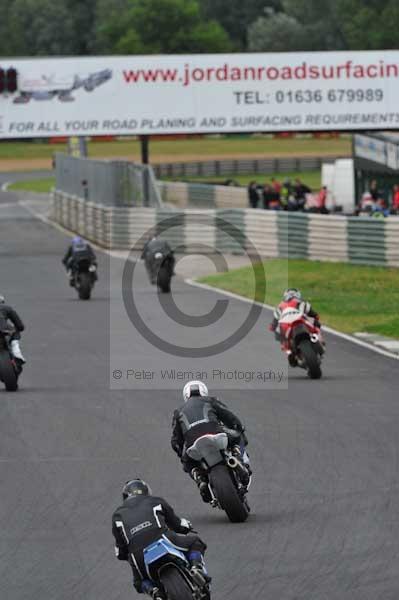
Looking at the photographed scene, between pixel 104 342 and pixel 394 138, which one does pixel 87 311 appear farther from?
pixel 394 138

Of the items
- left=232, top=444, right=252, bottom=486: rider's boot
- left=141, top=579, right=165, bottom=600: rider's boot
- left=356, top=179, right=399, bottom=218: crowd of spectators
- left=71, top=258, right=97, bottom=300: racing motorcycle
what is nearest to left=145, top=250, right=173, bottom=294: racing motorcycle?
left=71, top=258, right=97, bottom=300: racing motorcycle

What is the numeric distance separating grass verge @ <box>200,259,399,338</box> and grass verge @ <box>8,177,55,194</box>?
43069 millimetres

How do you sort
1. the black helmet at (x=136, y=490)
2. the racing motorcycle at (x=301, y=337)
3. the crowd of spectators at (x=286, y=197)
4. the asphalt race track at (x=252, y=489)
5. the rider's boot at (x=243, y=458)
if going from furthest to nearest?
the crowd of spectators at (x=286, y=197), the racing motorcycle at (x=301, y=337), the rider's boot at (x=243, y=458), the asphalt race track at (x=252, y=489), the black helmet at (x=136, y=490)

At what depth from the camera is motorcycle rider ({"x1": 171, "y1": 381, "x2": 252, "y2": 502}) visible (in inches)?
486

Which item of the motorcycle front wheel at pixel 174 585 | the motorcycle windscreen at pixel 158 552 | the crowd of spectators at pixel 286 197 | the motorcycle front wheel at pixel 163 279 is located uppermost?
the crowd of spectators at pixel 286 197

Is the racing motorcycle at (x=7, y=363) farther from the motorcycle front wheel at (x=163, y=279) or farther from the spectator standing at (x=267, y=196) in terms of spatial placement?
the spectator standing at (x=267, y=196)

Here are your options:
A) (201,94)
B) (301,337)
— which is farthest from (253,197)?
(301,337)

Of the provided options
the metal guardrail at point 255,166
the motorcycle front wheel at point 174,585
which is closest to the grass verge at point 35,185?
the metal guardrail at point 255,166

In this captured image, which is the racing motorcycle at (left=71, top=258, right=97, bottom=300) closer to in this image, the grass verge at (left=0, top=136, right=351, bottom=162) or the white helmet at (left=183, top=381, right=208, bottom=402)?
the white helmet at (left=183, top=381, right=208, bottom=402)

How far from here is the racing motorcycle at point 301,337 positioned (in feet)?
63.5

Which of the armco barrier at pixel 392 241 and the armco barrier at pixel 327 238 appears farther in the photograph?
the armco barrier at pixel 327 238

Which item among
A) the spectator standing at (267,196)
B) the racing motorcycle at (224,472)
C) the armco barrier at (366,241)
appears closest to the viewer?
the racing motorcycle at (224,472)

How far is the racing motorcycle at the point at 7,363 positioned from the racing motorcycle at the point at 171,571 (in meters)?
10.0

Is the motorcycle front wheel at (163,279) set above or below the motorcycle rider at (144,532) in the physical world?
below
